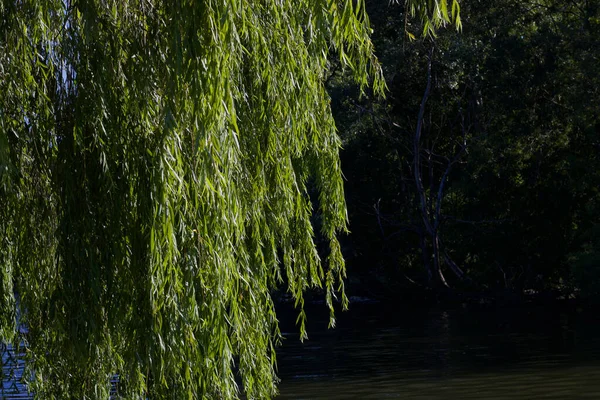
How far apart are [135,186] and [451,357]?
13.6 metres

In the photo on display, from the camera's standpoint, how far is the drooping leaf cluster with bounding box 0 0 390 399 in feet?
15.6

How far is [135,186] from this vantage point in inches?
193

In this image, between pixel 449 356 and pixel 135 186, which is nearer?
pixel 135 186

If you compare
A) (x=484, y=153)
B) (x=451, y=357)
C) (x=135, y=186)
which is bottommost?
(x=451, y=357)

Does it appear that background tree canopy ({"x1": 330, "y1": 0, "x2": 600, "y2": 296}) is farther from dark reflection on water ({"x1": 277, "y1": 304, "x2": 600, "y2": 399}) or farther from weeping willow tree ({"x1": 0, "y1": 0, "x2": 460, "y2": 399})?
weeping willow tree ({"x1": 0, "y1": 0, "x2": 460, "y2": 399})

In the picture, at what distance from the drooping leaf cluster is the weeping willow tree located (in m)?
0.01

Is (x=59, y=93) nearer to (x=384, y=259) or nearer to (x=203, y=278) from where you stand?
(x=203, y=278)

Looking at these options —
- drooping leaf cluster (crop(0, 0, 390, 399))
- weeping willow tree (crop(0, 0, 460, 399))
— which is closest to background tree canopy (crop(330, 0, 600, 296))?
drooping leaf cluster (crop(0, 0, 390, 399))

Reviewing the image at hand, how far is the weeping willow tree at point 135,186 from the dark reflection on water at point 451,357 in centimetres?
906

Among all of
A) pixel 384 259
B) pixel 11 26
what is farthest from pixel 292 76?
pixel 384 259

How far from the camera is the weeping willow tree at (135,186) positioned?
475 cm

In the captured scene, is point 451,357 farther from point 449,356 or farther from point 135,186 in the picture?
point 135,186

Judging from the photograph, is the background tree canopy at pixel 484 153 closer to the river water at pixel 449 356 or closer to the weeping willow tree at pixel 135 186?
the river water at pixel 449 356

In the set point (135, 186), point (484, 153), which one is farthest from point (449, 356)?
point (135, 186)
